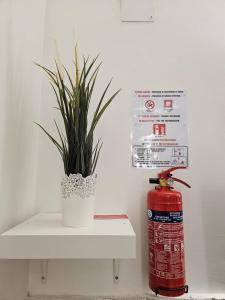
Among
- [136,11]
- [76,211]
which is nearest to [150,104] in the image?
[136,11]

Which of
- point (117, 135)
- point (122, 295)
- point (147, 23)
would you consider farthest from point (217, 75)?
point (122, 295)

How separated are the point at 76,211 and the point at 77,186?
0.27 ft

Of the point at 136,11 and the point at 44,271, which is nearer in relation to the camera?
the point at 44,271

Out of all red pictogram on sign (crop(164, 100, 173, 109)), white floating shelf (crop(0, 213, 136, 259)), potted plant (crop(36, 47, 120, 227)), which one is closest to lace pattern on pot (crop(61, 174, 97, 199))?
potted plant (crop(36, 47, 120, 227))

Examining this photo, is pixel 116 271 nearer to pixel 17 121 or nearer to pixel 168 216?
pixel 168 216

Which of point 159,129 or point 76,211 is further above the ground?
point 159,129

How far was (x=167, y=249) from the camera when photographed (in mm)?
788

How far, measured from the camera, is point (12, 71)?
2.45 feet

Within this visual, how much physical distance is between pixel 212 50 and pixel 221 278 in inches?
42.5

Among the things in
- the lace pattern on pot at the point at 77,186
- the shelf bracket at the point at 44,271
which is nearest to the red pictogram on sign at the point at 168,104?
the lace pattern on pot at the point at 77,186

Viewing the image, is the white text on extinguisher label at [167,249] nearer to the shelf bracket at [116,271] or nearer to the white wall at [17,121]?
the shelf bracket at [116,271]

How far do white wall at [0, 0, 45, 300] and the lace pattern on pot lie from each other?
0.67 feet

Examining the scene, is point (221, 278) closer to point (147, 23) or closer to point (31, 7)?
point (147, 23)

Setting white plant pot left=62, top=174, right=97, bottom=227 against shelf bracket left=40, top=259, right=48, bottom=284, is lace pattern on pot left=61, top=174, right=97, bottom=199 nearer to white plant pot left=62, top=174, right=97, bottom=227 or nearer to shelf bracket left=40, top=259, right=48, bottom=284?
white plant pot left=62, top=174, right=97, bottom=227
